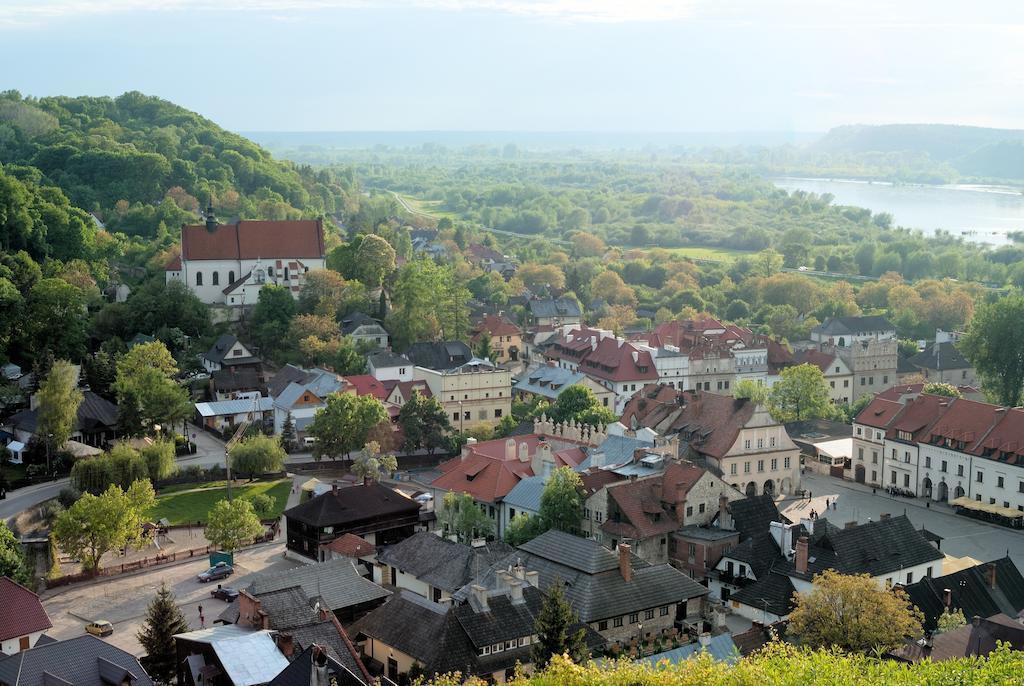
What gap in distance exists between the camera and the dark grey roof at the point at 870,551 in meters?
43.9

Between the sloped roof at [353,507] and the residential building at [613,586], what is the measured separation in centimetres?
947

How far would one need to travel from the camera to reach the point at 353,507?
51188 millimetres

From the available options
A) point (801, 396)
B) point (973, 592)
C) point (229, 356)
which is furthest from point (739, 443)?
point (229, 356)

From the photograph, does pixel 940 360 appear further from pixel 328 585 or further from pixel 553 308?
pixel 328 585

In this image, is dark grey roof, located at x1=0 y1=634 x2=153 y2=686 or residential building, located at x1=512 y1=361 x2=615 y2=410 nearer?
dark grey roof, located at x1=0 y1=634 x2=153 y2=686

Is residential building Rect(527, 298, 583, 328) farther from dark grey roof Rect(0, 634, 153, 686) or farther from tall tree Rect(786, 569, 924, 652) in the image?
dark grey roof Rect(0, 634, 153, 686)

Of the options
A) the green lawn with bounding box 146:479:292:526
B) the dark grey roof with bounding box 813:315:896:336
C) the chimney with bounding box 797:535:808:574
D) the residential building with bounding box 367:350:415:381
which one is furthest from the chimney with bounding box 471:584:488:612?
the dark grey roof with bounding box 813:315:896:336

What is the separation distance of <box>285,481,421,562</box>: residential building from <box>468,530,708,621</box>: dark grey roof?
931 cm

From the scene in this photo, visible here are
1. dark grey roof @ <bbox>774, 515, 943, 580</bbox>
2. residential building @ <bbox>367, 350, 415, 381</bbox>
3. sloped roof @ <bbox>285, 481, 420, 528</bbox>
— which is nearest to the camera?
dark grey roof @ <bbox>774, 515, 943, 580</bbox>

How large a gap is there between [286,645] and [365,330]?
50460 millimetres

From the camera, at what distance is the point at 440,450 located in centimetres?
6775

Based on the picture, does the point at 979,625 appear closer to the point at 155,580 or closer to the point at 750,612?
the point at 750,612

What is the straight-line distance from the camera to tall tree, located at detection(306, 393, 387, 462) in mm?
63156

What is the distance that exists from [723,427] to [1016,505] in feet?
45.7
